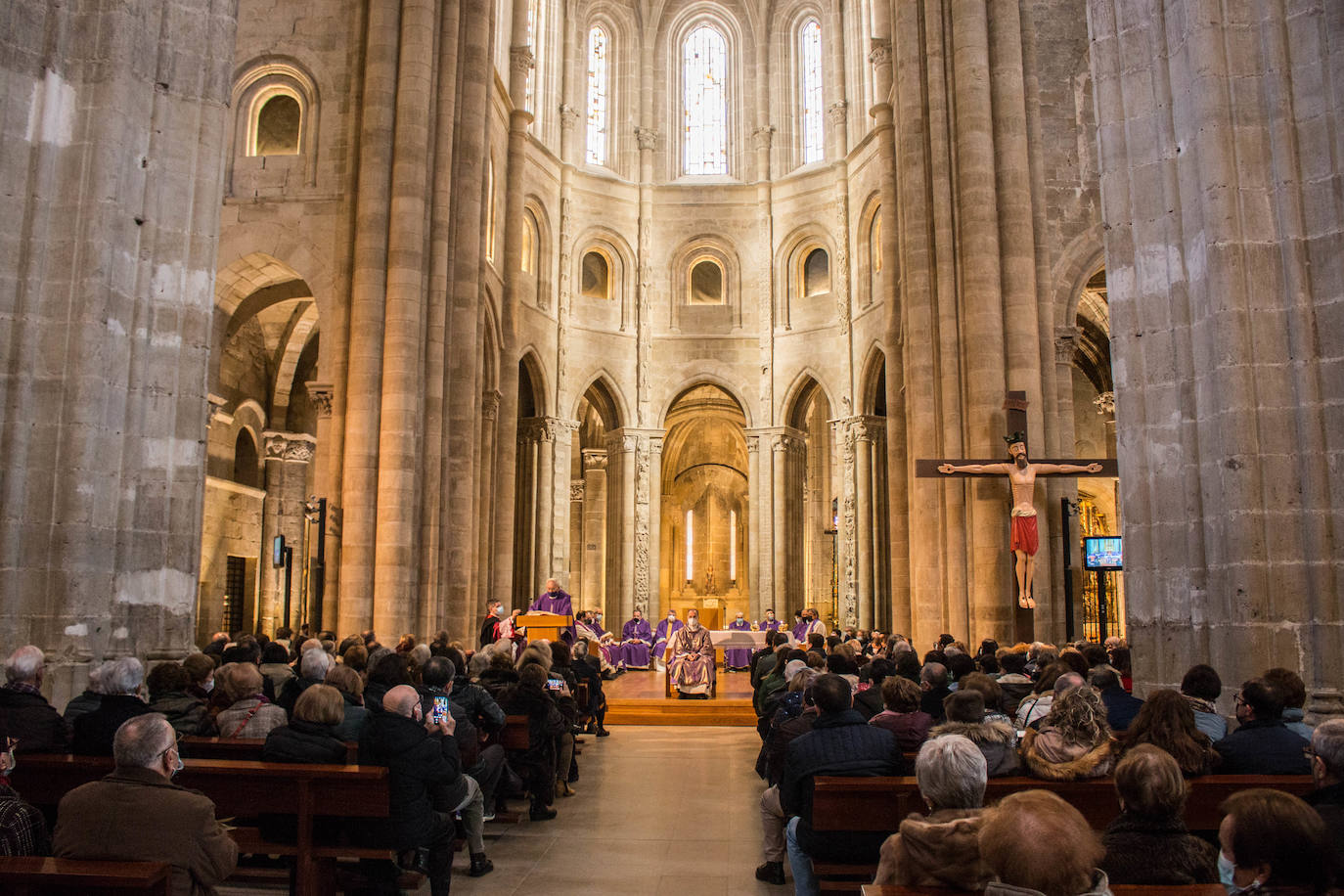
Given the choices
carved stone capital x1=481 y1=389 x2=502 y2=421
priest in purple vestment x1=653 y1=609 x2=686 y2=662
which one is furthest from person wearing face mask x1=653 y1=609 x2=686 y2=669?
carved stone capital x1=481 y1=389 x2=502 y2=421

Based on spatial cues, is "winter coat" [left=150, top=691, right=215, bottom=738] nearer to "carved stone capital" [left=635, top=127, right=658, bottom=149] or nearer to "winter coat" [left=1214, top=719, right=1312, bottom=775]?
"winter coat" [left=1214, top=719, right=1312, bottom=775]

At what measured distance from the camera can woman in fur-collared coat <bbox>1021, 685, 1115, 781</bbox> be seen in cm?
504

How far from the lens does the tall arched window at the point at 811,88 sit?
110ft

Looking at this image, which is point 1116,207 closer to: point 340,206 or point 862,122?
point 340,206

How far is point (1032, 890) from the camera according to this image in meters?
2.79

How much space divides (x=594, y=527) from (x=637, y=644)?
35.0 ft

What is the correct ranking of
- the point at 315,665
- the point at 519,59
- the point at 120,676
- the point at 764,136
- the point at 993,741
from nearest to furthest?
the point at 993,741 < the point at 120,676 < the point at 315,665 < the point at 519,59 < the point at 764,136

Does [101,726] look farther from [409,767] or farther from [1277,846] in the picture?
[1277,846]

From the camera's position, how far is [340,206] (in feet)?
65.8

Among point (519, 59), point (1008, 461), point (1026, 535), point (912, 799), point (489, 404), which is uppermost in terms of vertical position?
point (519, 59)

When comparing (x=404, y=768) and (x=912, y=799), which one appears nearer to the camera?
(x=912, y=799)

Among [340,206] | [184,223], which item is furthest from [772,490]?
[184,223]

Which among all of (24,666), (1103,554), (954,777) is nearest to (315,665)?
(24,666)

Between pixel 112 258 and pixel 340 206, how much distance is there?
11.8 meters
